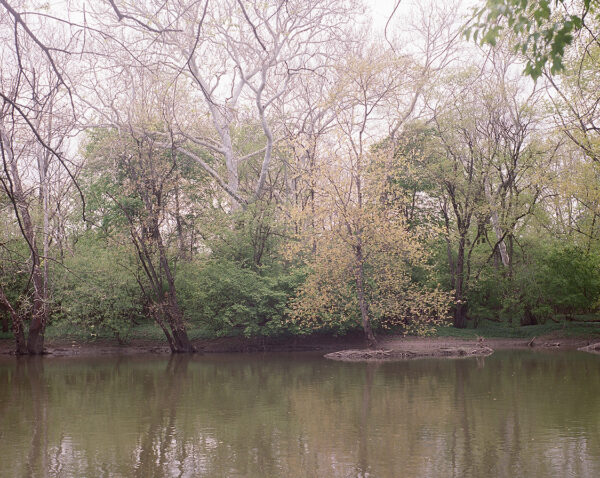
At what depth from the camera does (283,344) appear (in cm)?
3153

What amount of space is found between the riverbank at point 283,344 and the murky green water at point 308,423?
31.0ft

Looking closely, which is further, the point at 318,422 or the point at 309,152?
the point at 309,152

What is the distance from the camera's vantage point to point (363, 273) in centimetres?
2745

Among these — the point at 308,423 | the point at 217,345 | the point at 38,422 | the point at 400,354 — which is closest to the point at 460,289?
the point at 400,354

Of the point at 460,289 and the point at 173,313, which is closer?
the point at 173,313

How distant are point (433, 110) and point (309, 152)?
7405mm

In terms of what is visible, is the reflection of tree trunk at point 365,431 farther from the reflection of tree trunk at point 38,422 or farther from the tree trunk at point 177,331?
the tree trunk at point 177,331

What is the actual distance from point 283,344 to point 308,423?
2054 cm

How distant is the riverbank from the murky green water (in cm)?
944

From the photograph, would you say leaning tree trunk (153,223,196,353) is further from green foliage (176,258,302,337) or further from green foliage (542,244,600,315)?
green foliage (542,244,600,315)

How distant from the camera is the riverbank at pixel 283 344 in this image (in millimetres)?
29859

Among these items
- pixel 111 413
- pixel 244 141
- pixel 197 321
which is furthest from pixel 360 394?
pixel 244 141

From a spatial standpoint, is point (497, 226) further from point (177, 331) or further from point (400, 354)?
point (177, 331)

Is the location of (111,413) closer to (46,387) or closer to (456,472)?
(46,387)
